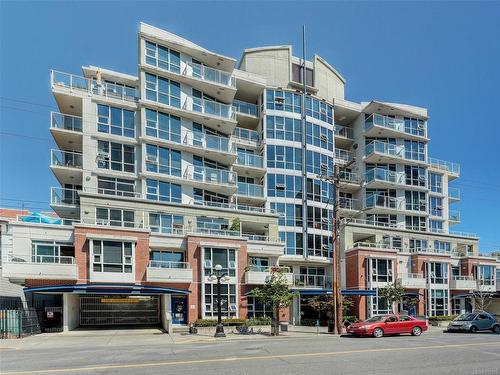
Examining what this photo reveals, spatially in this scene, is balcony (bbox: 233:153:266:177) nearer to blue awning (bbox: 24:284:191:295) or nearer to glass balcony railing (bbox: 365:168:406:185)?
glass balcony railing (bbox: 365:168:406:185)

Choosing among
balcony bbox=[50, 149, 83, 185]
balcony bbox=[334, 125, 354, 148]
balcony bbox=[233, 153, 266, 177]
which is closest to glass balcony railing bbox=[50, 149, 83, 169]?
balcony bbox=[50, 149, 83, 185]

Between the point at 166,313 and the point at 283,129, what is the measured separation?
23964mm

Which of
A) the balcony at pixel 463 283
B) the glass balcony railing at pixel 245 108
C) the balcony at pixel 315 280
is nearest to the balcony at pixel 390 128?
the glass balcony railing at pixel 245 108

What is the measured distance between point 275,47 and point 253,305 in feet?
98.6

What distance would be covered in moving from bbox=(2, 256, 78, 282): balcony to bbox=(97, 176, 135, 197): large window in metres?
7.46

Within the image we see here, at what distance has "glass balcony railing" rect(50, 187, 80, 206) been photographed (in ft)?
111

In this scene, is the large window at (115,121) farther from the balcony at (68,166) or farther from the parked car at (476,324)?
the parked car at (476,324)

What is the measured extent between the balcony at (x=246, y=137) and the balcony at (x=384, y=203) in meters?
15.6

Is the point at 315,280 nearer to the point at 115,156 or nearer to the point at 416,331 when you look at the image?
the point at 416,331

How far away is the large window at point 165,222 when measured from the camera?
33969 mm

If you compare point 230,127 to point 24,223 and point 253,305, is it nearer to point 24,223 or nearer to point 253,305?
point 253,305

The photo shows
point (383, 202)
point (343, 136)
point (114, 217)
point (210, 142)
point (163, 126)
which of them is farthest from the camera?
point (343, 136)

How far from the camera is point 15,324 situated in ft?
79.8

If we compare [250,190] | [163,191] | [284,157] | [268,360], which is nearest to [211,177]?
[250,190]
